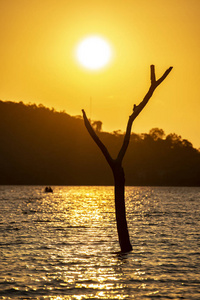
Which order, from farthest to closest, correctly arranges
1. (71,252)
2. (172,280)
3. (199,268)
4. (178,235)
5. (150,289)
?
(178,235) < (71,252) < (199,268) < (172,280) < (150,289)

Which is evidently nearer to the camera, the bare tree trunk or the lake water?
the lake water

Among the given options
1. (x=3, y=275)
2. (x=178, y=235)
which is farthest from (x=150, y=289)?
(x=178, y=235)

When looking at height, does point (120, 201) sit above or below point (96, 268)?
above

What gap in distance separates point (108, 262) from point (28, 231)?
1867 centimetres

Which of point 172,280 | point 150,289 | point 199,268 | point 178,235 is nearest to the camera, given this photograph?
point 150,289

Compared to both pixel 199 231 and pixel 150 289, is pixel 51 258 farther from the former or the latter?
pixel 199 231

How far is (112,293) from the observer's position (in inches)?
810

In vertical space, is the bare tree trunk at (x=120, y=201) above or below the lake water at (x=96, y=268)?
above

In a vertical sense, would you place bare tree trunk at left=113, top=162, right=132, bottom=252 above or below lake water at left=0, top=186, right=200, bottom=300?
above

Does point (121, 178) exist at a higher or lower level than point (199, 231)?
higher

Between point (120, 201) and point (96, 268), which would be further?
point (120, 201)

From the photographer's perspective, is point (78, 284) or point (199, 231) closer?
point (78, 284)

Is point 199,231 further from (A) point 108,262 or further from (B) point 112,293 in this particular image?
(B) point 112,293

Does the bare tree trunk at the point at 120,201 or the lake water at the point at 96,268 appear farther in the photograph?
the bare tree trunk at the point at 120,201
